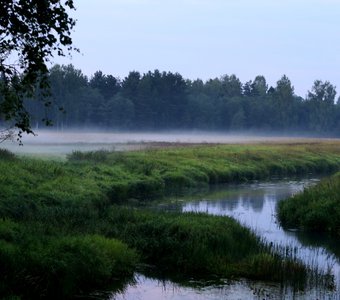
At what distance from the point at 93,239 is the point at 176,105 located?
422 feet

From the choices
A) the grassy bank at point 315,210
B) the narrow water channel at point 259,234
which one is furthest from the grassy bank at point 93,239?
the grassy bank at point 315,210

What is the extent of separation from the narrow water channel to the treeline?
84.6 meters

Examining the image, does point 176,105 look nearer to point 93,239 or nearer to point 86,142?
point 86,142

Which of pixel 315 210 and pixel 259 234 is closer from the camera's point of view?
pixel 259 234

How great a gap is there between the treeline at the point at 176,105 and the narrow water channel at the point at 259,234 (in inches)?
3331

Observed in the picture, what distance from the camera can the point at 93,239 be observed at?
17.8 m

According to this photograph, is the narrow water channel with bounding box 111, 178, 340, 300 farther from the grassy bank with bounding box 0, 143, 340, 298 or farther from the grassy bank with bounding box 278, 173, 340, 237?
the grassy bank with bounding box 0, 143, 340, 298

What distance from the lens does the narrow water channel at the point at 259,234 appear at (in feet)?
50.9

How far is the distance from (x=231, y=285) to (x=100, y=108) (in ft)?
403

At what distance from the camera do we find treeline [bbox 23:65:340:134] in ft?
442

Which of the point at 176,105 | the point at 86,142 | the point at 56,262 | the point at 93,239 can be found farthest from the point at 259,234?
the point at 176,105

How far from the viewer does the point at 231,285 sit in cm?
1633

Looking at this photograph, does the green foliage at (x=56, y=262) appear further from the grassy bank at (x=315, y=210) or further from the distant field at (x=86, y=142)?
the distant field at (x=86, y=142)

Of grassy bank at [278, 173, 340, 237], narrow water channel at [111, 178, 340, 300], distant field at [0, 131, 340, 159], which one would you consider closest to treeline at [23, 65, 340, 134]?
distant field at [0, 131, 340, 159]
